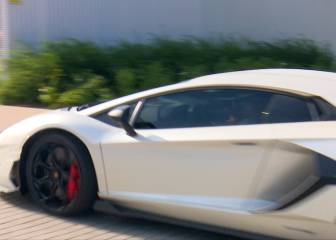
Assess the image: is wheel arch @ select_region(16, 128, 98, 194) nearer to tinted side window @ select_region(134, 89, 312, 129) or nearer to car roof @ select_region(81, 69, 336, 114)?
car roof @ select_region(81, 69, 336, 114)

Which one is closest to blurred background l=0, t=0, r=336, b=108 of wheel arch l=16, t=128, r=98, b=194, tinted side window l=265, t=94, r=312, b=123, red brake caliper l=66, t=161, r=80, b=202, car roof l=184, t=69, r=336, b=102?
wheel arch l=16, t=128, r=98, b=194

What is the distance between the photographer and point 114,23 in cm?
1446

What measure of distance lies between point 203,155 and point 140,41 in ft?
31.5

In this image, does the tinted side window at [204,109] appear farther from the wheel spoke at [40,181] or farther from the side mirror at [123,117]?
the wheel spoke at [40,181]

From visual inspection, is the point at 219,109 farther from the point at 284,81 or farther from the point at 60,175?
the point at 60,175

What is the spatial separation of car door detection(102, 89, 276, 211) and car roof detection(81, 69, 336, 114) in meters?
0.06

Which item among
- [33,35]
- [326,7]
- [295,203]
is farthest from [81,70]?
[295,203]

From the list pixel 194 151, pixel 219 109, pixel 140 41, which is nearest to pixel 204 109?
pixel 219 109

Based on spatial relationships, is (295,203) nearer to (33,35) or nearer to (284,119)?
(284,119)

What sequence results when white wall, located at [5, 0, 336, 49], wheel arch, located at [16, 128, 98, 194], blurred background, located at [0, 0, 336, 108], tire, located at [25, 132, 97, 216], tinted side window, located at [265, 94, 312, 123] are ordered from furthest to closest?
white wall, located at [5, 0, 336, 49] < blurred background, located at [0, 0, 336, 108] < wheel arch, located at [16, 128, 98, 194] < tire, located at [25, 132, 97, 216] < tinted side window, located at [265, 94, 312, 123]

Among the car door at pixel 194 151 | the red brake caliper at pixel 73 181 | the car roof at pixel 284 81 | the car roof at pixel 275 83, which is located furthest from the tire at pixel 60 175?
the car roof at pixel 284 81

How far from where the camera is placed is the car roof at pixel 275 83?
5242mm

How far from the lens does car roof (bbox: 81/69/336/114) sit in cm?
524

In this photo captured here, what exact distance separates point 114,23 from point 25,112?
3921 millimetres
